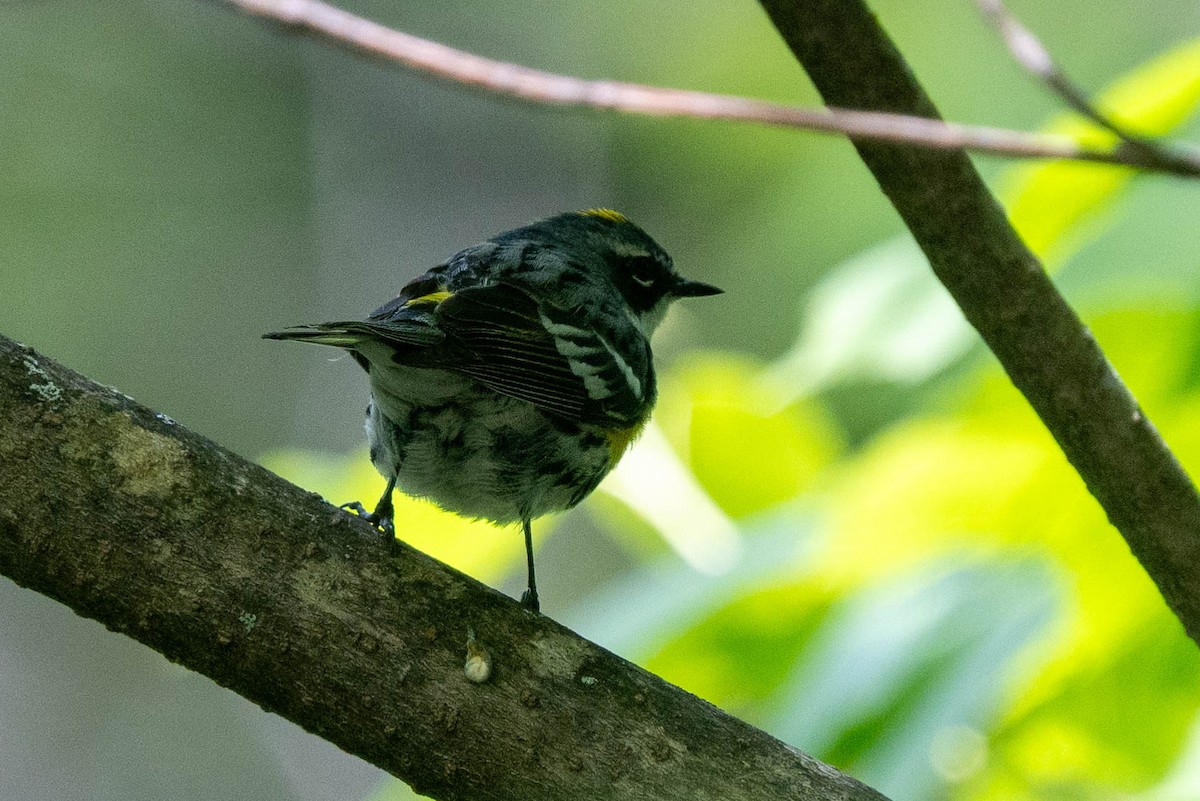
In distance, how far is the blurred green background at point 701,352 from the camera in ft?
8.30

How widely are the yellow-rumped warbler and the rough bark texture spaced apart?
1.28 metres

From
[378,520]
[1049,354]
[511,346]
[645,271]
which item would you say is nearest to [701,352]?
[645,271]

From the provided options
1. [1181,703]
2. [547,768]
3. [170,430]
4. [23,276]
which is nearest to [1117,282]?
[1181,703]

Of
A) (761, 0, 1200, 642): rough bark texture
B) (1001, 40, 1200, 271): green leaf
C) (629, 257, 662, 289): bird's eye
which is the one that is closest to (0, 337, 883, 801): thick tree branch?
(761, 0, 1200, 642): rough bark texture

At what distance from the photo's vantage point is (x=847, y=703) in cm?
240

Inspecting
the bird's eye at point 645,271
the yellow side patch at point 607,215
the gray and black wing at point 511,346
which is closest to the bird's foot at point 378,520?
the gray and black wing at point 511,346

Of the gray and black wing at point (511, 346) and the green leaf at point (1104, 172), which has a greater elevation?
the green leaf at point (1104, 172)

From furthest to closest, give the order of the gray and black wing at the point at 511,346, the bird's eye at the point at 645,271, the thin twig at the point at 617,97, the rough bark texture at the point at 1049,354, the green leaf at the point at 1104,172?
1. the bird's eye at the point at 645,271
2. the gray and black wing at the point at 511,346
3. the green leaf at the point at 1104,172
4. the rough bark texture at the point at 1049,354
5. the thin twig at the point at 617,97

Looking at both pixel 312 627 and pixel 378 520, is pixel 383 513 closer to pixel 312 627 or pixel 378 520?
pixel 378 520

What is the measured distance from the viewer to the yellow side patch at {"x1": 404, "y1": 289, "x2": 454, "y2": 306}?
10.7ft

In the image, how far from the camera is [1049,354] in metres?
2.09

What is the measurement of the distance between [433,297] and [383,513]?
27.8 inches

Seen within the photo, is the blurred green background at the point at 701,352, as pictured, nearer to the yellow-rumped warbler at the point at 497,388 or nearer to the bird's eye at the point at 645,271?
the yellow-rumped warbler at the point at 497,388

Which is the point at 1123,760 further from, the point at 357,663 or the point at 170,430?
the point at 170,430
